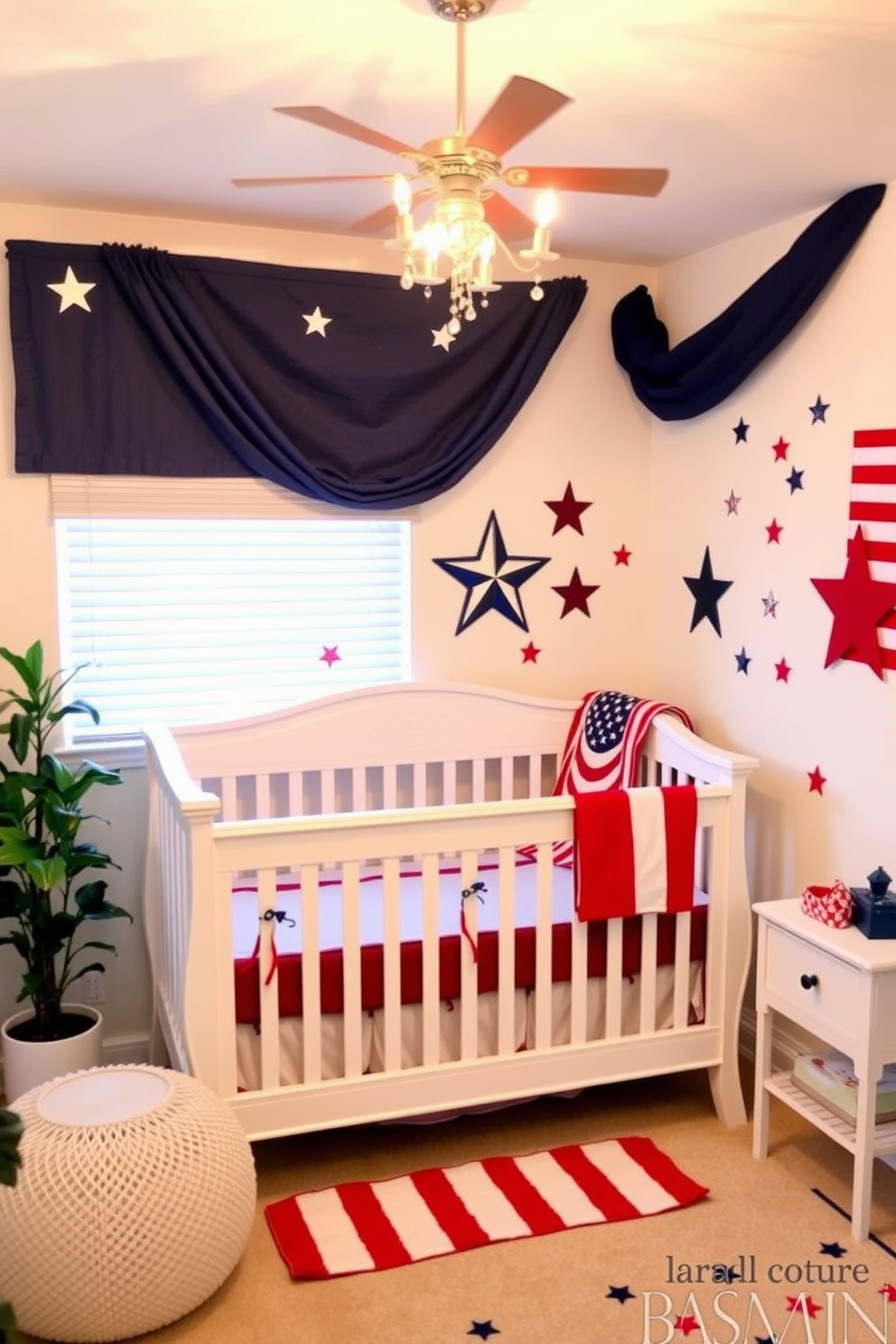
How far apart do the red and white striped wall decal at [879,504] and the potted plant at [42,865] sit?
75.5 inches

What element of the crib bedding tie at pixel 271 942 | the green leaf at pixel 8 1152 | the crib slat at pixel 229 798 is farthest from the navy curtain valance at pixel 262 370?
the green leaf at pixel 8 1152

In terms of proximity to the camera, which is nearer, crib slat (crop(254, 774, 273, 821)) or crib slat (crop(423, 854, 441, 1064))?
crib slat (crop(423, 854, 441, 1064))

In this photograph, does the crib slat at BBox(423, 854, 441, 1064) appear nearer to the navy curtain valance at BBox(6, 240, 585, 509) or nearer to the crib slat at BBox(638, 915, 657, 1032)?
the crib slat at BBox(638, 915, 657, 1032)

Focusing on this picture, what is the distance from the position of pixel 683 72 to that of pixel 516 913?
6.23 feet

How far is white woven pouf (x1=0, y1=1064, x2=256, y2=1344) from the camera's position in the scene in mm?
2105

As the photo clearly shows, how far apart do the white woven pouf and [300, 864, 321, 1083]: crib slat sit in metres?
0.37

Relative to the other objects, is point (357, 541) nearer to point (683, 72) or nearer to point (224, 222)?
point (224, 222)

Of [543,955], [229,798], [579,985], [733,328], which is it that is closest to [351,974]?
[543,955]

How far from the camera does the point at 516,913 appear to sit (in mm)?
2980

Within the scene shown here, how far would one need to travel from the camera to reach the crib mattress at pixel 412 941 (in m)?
2.66

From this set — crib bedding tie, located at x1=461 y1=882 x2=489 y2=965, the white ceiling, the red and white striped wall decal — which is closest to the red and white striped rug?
crib bedding tie, located at x1=461 y1=882 x2=489 y2=965

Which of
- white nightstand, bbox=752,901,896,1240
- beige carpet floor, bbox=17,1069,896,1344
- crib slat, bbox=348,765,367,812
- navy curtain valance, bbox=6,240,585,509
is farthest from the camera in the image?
crib slat, bbox=348,765,367,812

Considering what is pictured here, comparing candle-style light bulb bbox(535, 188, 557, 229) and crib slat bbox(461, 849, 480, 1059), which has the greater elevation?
candle-style light bulb bbox(535, 188, 557, 229)

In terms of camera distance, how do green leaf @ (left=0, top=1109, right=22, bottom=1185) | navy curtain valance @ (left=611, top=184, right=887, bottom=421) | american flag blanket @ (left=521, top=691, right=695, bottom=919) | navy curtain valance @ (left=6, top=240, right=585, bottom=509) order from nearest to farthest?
green leaf @ (left=0, top=1109, right=22, bottom=1185)
american flag blanket @ (left=521, top=691, right=695, bottom=919)
navy curtain valance @ (left=611, top=184, right=887, bottom=421)
navy curtain valance @ (left=6, top=240, right=585, bottom=509)
